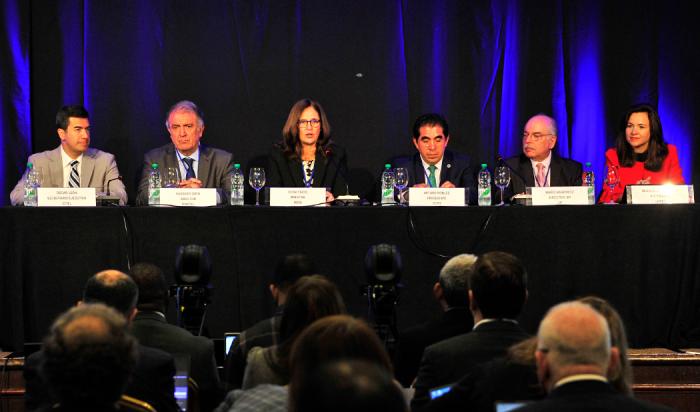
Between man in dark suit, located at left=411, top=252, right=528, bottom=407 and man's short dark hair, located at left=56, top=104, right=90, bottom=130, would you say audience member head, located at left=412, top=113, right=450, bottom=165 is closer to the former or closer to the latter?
man's short dark hair, located at left=56, top=104, right=90, bottom=130

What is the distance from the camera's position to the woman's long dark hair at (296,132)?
5051mm

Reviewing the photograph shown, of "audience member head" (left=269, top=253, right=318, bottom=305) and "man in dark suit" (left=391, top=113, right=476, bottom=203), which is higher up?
"man in dark suit" (left=391, top=113, right=476, bottom=203)

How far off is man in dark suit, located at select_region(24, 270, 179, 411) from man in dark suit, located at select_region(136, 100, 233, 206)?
246 cm

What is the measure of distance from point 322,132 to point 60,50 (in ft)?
6.53

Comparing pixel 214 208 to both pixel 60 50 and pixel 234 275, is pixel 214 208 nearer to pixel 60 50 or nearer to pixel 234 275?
pixel 234 275

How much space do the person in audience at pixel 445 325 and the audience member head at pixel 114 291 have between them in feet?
2.74

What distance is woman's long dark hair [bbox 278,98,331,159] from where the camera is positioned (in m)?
5.05

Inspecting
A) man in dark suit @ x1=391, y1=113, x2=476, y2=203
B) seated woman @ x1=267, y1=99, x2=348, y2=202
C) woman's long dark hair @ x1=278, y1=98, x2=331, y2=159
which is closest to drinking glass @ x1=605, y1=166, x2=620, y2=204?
man in dark suit @ x1=391, y1=113, x2=476, y2=203

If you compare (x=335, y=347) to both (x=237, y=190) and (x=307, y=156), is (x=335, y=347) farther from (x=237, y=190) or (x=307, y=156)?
(x=307, y=156)

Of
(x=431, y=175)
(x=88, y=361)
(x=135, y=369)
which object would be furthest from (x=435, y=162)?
(x=88, y=361)

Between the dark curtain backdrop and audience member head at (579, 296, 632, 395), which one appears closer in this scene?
audience member head at (579, 296, 632, 395)

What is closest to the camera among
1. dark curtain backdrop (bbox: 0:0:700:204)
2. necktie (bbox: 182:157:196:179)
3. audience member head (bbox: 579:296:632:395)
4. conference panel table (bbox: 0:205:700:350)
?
audience member head (bbox: 579:296:632:395)

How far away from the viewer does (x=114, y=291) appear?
266 cm

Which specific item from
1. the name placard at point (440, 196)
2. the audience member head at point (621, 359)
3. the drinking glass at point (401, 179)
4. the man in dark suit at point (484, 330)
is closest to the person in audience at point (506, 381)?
the audience member head at point (621, 359)
